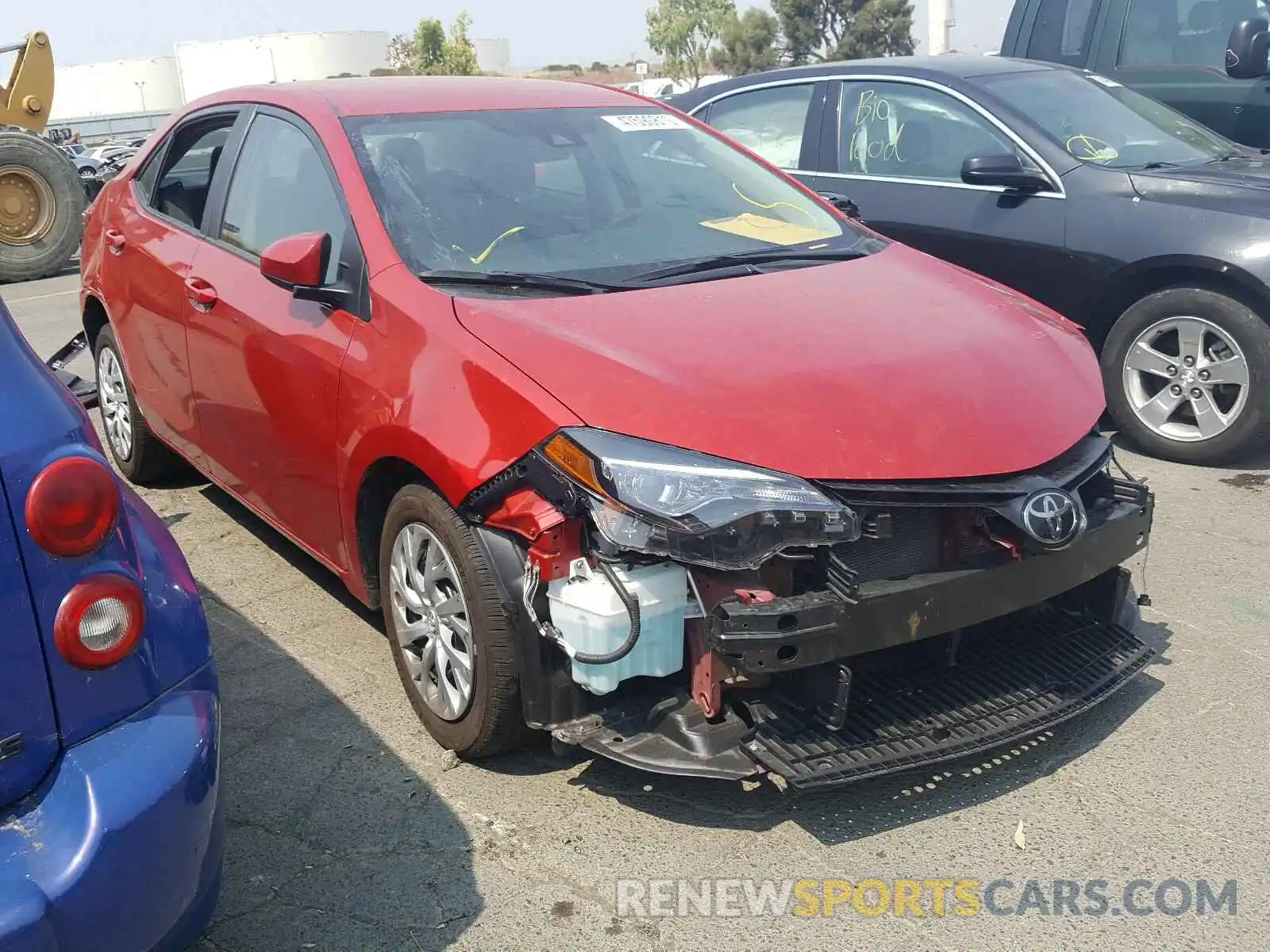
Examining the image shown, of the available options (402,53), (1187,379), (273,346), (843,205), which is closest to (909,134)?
(843,205)

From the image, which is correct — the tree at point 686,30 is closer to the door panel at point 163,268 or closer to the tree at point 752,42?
the tree at point 752,42

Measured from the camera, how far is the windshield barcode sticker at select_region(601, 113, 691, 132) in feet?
13.6

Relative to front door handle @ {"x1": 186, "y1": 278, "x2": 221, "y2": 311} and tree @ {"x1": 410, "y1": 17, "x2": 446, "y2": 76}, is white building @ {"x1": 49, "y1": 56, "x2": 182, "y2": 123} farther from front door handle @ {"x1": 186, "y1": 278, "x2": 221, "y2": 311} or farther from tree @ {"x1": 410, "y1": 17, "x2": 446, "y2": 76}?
front door handle @ {"x1": 186, "y1": 278, "x2": 221, "y2": 311}

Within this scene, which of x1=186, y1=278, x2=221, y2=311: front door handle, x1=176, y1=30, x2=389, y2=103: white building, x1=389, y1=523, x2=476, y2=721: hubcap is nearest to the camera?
x1=389, y1=523, x2=476, y2=721: hubcap

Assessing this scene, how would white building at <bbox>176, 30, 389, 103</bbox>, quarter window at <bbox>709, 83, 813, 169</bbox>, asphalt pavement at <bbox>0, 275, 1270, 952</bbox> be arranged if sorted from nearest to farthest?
asphalt pavement at <bbox>0, 275, 1270, 952</bbox> < quarter window at <bbox>709, 83, 813, 169</bbox> < white building at <bbox>176, 30, 389, 103</bbox>

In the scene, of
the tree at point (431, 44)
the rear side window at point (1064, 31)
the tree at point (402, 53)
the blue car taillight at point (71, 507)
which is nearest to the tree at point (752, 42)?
the tree at point (431, 44)

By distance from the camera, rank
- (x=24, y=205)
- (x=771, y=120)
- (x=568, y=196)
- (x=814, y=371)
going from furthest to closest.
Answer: (x=24, y=205) → (x=771, y=120) → (x=568, y=196) → (x=814, y=371)

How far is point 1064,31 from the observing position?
813cm

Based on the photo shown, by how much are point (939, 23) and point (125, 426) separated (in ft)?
83.2

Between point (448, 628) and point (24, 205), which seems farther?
point (24, 205)

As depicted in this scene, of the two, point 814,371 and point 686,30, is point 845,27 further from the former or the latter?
point 814,371

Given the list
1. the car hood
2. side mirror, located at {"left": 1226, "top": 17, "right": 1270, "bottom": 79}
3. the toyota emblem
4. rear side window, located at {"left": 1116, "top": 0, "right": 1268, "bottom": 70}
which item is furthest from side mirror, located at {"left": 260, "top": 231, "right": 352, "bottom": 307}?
rear side window, located at {"left": 1116, "top": 0, "right": 1268, "bottom": 70}

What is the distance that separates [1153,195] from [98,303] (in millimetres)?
4604

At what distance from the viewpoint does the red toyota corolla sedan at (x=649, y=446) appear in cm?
262
